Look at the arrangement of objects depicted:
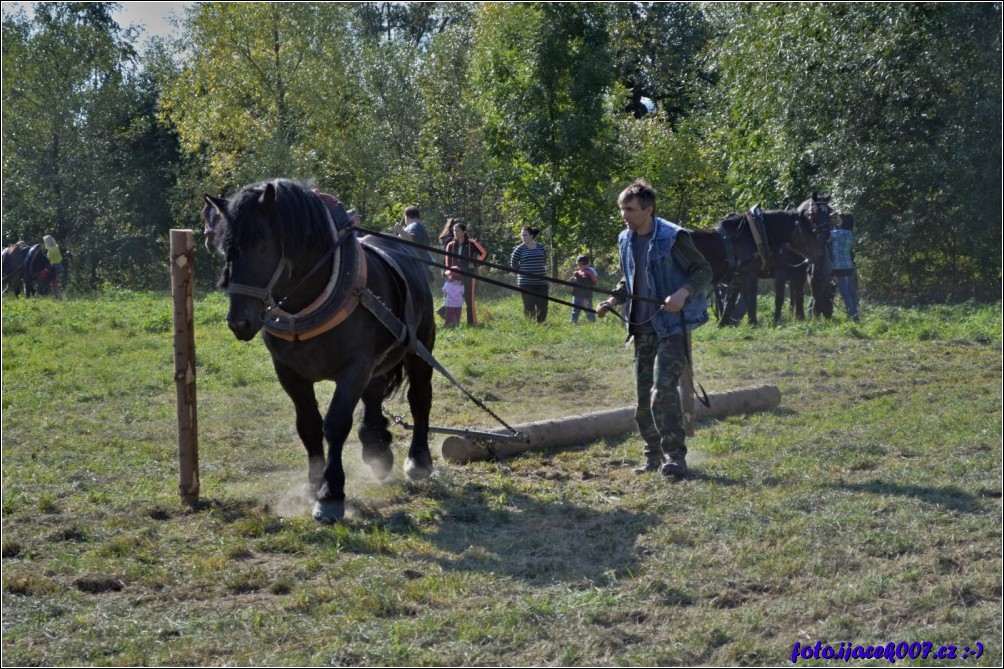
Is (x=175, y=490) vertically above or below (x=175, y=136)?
below

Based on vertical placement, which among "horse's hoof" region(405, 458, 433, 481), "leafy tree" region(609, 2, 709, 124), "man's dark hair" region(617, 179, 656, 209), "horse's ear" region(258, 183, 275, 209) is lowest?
"horse's hoof" region(405, 458, 433, 481)

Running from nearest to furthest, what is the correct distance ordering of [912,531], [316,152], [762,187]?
[912,531], [762,187], [316,152]

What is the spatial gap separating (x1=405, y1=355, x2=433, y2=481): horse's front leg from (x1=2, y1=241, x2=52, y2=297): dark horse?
68.5 ft

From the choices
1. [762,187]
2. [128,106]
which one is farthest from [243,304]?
[128,106]

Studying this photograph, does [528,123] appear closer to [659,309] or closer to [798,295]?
[798,295]

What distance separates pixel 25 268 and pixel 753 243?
711 inches

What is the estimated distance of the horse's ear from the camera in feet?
20.0

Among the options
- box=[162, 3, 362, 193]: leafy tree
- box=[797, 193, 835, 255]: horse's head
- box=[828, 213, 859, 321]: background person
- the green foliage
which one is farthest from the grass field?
box=[162, 3, 362, 193]: leafy tree

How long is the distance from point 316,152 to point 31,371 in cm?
2149

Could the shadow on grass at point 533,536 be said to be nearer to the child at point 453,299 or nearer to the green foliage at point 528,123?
the child at point 453,299

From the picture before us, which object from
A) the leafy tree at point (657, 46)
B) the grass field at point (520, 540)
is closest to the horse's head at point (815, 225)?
the grass field at point (520, 540)

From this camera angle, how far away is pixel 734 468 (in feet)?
25.0

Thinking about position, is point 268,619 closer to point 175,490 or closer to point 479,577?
A: point 479,577

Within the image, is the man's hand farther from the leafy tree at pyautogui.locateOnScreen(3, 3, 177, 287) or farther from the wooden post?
the leafy tree at pyautogui.locateOnScreen(3, 3, 177, 287)
